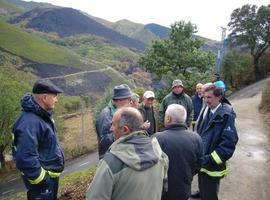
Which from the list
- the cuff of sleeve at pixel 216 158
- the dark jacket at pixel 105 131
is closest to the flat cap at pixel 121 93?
the dark jacket at pixel 105 131

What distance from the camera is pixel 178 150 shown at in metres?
3.88

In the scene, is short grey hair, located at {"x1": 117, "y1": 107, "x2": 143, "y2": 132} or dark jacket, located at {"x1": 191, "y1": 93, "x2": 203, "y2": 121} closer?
short grey hair, located at {"x1": 117, "y1": 107, "x2": 143, "y2": 132}

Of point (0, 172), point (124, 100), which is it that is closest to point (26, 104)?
point (124, 100)

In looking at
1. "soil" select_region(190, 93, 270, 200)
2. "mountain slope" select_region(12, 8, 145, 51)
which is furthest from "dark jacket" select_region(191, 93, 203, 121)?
"mountain slope" select_region(12, 8, 145, 51)

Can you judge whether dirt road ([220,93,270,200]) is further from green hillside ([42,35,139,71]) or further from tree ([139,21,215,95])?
green hillside ([42,35,139,71])

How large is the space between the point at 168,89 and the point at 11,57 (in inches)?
3051

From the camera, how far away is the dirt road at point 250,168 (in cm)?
669

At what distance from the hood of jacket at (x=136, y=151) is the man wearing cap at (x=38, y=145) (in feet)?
4.75

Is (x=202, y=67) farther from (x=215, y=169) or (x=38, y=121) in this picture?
(x=38, y=121)

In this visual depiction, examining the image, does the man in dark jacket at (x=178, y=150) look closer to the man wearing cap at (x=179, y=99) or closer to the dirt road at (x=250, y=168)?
the dirt road at (x=250, y=168)

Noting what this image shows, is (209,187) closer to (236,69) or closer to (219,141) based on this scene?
(219,141)

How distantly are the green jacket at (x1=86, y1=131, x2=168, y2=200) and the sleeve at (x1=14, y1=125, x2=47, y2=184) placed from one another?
1.33 meters

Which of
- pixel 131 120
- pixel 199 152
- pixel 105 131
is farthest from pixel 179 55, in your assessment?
pixel 131 120

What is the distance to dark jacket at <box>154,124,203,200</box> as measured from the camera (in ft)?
12.7
